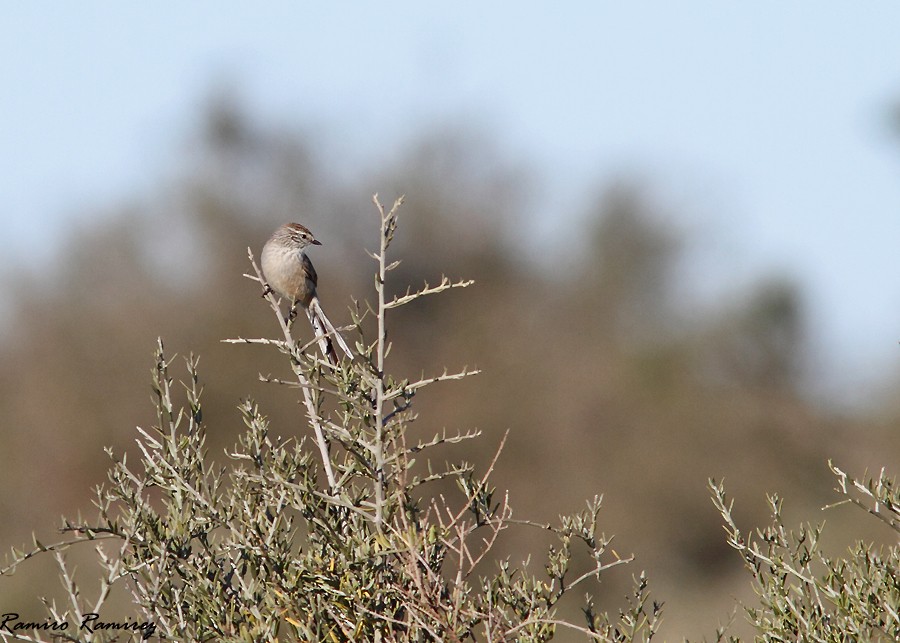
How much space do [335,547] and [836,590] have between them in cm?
128

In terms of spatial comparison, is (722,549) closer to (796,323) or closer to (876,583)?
(796,323)

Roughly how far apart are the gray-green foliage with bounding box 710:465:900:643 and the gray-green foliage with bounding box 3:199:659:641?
0.30m

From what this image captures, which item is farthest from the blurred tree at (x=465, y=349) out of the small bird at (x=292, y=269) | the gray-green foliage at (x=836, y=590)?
the gray-green foliage at (x=836, y=590)

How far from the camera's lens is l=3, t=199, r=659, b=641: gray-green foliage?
9.70ft

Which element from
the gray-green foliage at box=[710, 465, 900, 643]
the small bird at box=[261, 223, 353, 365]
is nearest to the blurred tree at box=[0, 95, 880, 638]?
the small bird at box=[261, 223, 353, 365]

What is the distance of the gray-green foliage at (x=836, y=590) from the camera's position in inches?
117

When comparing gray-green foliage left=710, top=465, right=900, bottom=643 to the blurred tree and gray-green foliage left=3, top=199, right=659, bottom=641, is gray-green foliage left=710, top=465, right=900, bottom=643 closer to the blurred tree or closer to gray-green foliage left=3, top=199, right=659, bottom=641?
gray-green foliage left=3, top=199, right=659, bottom=641

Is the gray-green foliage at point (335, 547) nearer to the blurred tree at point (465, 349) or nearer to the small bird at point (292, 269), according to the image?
the small bird at point (292, 269)

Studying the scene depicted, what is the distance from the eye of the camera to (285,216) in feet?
86.1

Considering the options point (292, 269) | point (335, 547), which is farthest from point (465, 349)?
point (335, 547)

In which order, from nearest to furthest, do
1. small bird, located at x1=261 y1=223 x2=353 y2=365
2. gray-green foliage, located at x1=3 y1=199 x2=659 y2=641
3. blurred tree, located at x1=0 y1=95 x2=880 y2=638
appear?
gray-green foliage, located at x1=3 y1=199 x2=659 y2=641 < small bird, located at x1=261 y1=223 x2=353 y2=365 < blurred tree, located at x1=0 y1=95 x2=880 y2=638

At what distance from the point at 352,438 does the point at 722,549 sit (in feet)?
76.4

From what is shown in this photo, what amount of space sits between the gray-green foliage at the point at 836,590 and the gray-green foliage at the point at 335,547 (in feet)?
0.99

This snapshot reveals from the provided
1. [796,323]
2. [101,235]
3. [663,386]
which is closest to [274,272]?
[101,235]
